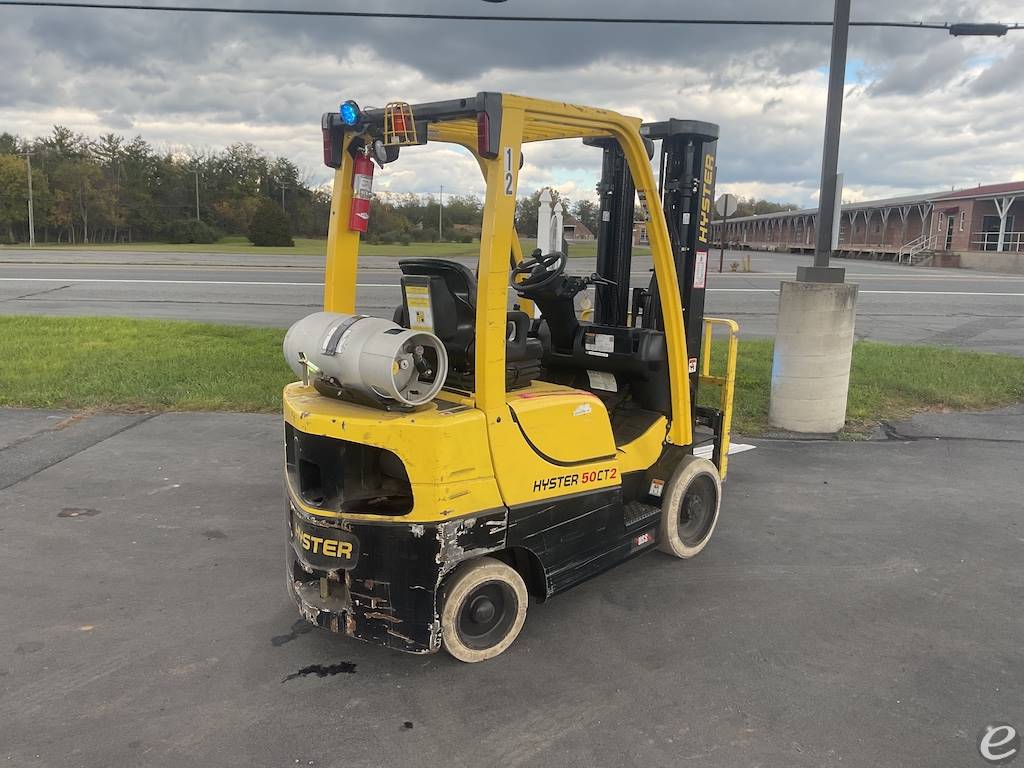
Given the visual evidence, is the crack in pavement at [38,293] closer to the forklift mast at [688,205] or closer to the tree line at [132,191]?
the forklift mast at [688,205]

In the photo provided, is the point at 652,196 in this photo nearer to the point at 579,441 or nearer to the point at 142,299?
the point at 579,441

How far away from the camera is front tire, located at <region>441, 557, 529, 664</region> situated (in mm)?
3504

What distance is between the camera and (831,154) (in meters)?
8.02

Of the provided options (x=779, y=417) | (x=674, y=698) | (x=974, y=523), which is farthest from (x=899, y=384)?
(x=674, y=698)

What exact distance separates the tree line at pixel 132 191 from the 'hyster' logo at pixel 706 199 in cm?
6011

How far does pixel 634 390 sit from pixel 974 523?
2828mm

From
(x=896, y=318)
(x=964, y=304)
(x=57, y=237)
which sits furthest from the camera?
(x=57, y=237)

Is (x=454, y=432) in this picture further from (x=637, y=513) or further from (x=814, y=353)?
(x=814, y=353)

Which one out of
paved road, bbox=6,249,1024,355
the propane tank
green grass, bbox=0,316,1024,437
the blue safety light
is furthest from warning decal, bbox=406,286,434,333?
paved road, bbox=6,249,1024,355

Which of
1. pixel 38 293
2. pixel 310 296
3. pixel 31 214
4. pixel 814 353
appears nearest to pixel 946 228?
pixel 310 296

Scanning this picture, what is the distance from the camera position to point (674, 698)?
11.0 ft

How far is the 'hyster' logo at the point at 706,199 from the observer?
5020 millimetres

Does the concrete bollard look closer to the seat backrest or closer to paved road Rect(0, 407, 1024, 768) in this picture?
paved road Rect(0, 407, 1024, 768)

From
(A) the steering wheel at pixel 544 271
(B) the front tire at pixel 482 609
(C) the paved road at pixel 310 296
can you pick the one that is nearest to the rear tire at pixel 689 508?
(B) the front tire at pixel 482 609
